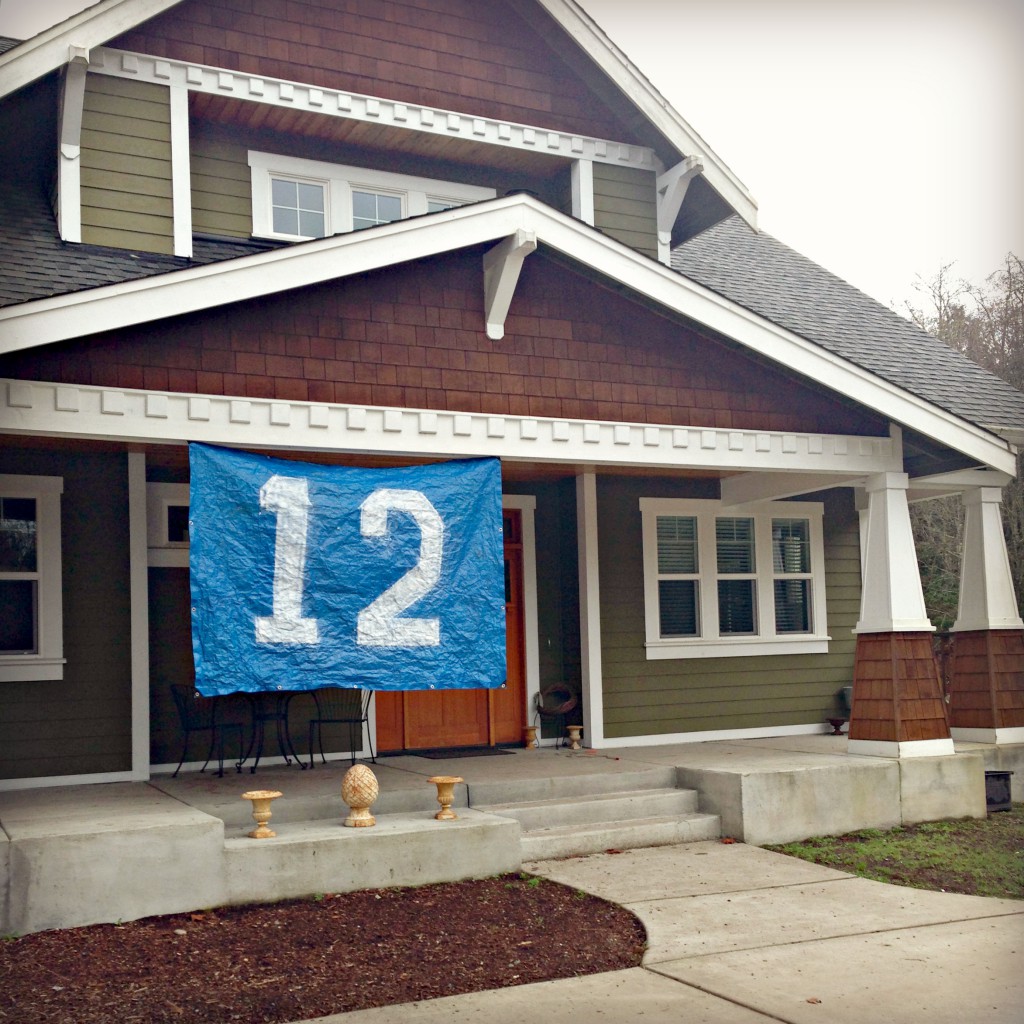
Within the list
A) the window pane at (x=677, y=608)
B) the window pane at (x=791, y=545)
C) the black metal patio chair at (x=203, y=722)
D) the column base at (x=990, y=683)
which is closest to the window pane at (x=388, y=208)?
the window pane at (x=677, y=608)

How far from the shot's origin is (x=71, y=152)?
913cm

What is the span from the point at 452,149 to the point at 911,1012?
836 centimetres

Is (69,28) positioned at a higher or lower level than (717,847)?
higher

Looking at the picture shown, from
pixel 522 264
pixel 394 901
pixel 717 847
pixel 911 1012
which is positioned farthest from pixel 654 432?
pixel 911 1012

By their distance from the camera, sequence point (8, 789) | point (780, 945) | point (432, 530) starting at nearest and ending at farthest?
point (780, 945) < point (432, 530) < point (8, 789)

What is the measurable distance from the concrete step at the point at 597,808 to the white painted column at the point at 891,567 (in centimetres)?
229

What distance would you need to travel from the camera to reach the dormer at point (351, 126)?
932 cm

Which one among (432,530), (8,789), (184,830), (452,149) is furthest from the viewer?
(452,149)

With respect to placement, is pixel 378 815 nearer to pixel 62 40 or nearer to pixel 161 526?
pixel 161 526

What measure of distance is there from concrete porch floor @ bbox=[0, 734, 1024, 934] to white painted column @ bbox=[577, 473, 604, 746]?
38 cm

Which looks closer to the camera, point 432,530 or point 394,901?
point 394,901

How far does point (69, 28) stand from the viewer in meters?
8.88

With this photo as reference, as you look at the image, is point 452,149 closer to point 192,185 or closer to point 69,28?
point 192,185

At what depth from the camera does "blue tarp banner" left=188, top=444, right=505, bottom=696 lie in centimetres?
737
